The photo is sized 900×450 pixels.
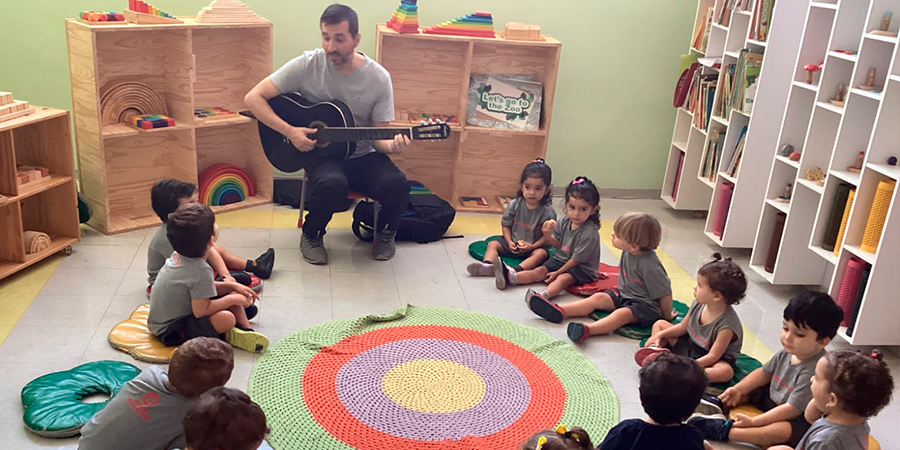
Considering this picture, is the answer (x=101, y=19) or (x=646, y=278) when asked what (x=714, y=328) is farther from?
(x=101, y=19)

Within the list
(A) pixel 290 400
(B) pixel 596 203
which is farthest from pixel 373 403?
(B) pixel 596 203

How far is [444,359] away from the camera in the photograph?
312 cm

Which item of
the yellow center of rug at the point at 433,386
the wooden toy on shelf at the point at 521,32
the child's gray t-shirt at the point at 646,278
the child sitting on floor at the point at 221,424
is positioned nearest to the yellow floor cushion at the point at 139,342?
the yellow center of rug at the point at 433,386

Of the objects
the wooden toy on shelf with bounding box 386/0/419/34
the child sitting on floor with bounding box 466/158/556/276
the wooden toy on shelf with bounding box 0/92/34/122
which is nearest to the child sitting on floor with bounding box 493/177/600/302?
the child sitting on floor with bounding box 466/158/556/276

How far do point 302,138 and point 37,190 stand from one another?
1234 millimetres

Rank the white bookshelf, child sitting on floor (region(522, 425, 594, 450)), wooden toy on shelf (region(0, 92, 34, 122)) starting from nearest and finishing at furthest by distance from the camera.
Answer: child sitting on floor (region(522, 425, 594, 450)), the white bookshelf, wooden toy on shelf (region(0, 92, 34, 122))

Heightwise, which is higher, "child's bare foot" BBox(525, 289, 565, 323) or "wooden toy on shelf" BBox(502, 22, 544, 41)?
"wooden toy on shelf" BBox(502, 22, 544, 41)

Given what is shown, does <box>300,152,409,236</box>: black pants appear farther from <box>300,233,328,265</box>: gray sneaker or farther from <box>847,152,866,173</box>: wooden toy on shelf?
<box>847,152,866,173</box>: wooden toy on shelf

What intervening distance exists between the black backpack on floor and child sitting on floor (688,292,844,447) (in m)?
2.00

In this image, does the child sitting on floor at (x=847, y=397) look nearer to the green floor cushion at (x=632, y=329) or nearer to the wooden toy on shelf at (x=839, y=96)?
the green floor cushion at (x=632, y=329)

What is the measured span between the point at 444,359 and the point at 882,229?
1875 millimetres

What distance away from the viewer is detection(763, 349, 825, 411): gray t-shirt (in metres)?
2.63

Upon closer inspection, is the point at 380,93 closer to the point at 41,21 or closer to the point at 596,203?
the point at 596,203

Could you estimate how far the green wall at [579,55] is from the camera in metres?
4.54
